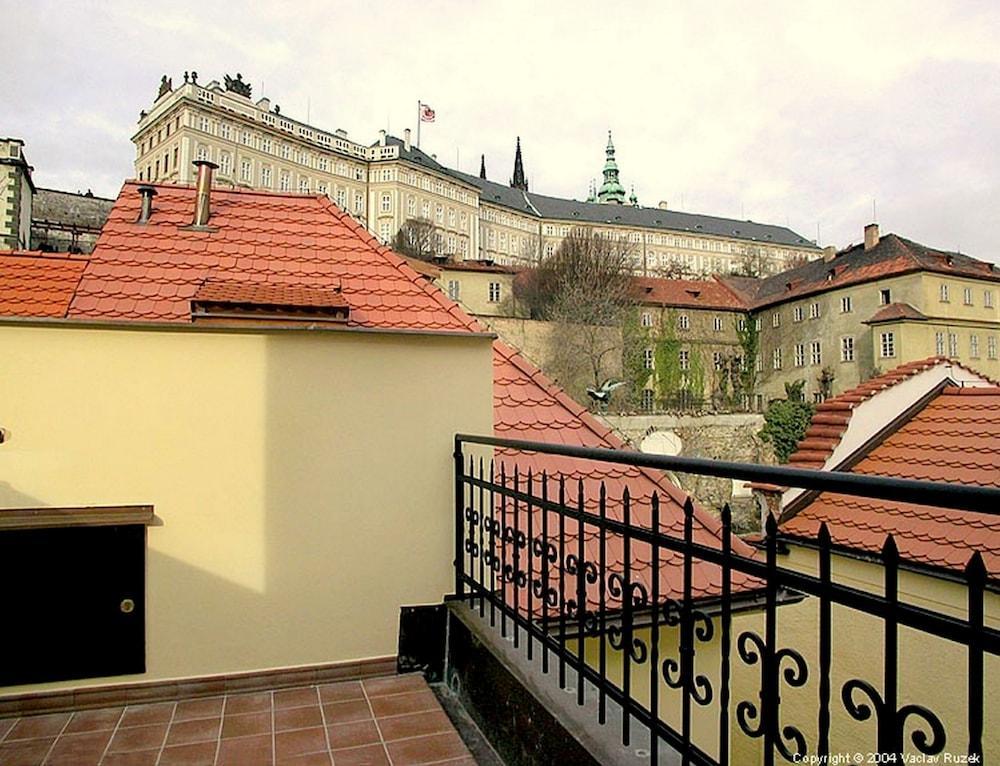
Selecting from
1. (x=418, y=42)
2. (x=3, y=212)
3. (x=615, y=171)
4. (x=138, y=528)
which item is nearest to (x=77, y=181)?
(x=3, y=212)

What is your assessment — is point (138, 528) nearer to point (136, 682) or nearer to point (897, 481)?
point (136, 682)

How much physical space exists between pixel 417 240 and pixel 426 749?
52.1 metres

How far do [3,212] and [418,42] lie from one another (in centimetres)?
1878

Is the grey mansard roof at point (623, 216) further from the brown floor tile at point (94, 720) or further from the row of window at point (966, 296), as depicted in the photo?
the brown floor tile at point (94, 720)

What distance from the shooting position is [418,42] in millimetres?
9664

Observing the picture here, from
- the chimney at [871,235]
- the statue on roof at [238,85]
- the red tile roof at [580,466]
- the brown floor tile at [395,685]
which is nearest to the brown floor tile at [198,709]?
the brown floor tile at [395,685]

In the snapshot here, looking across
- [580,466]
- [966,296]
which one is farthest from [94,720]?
[966,296]

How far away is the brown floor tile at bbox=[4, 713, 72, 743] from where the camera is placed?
2541 mm

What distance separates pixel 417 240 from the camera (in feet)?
172

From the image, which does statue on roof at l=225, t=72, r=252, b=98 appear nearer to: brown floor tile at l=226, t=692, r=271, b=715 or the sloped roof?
the sloped roof

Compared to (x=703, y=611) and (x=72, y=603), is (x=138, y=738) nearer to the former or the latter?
(x=72, y=603)

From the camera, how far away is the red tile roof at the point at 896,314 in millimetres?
32447

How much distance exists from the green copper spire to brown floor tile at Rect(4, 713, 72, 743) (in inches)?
3605

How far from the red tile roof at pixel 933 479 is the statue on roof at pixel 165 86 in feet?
202
